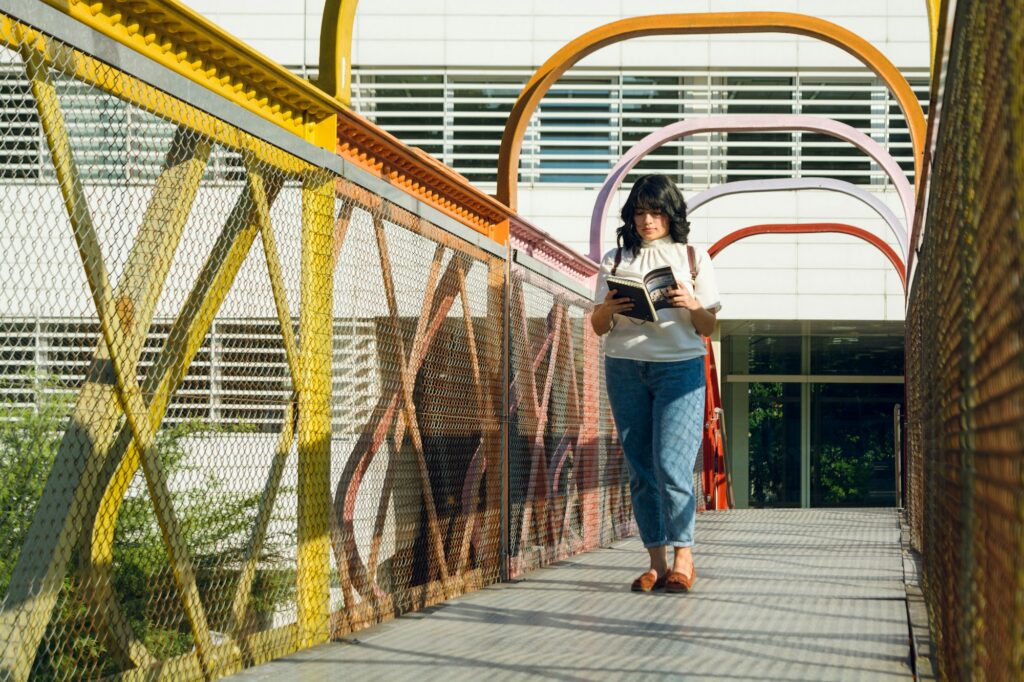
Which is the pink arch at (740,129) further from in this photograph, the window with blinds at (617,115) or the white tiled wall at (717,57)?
the window with blinds at (617,115)

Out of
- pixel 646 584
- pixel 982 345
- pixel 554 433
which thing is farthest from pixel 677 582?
pixel 982 345

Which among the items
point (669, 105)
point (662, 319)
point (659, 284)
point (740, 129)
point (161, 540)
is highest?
point (669, 105)

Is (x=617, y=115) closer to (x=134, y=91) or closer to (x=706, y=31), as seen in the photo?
(x=706, y=31)

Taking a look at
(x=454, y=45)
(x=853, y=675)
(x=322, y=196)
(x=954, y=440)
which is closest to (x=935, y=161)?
(x=954, y=440)

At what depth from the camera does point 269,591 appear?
402cm

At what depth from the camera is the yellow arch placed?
4676 millimetres

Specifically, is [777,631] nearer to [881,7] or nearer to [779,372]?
[881,7]

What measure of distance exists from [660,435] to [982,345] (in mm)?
3984

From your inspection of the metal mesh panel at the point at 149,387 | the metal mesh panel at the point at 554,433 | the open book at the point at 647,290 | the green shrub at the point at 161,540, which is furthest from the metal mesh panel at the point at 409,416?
the open book at the point at 647,290

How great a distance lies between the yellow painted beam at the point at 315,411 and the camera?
4.14m

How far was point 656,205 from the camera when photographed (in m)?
6.02

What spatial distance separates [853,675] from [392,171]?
102 inches

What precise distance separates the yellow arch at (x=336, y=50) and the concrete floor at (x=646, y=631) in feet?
6.30

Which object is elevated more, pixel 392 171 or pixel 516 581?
pixel 392 171
